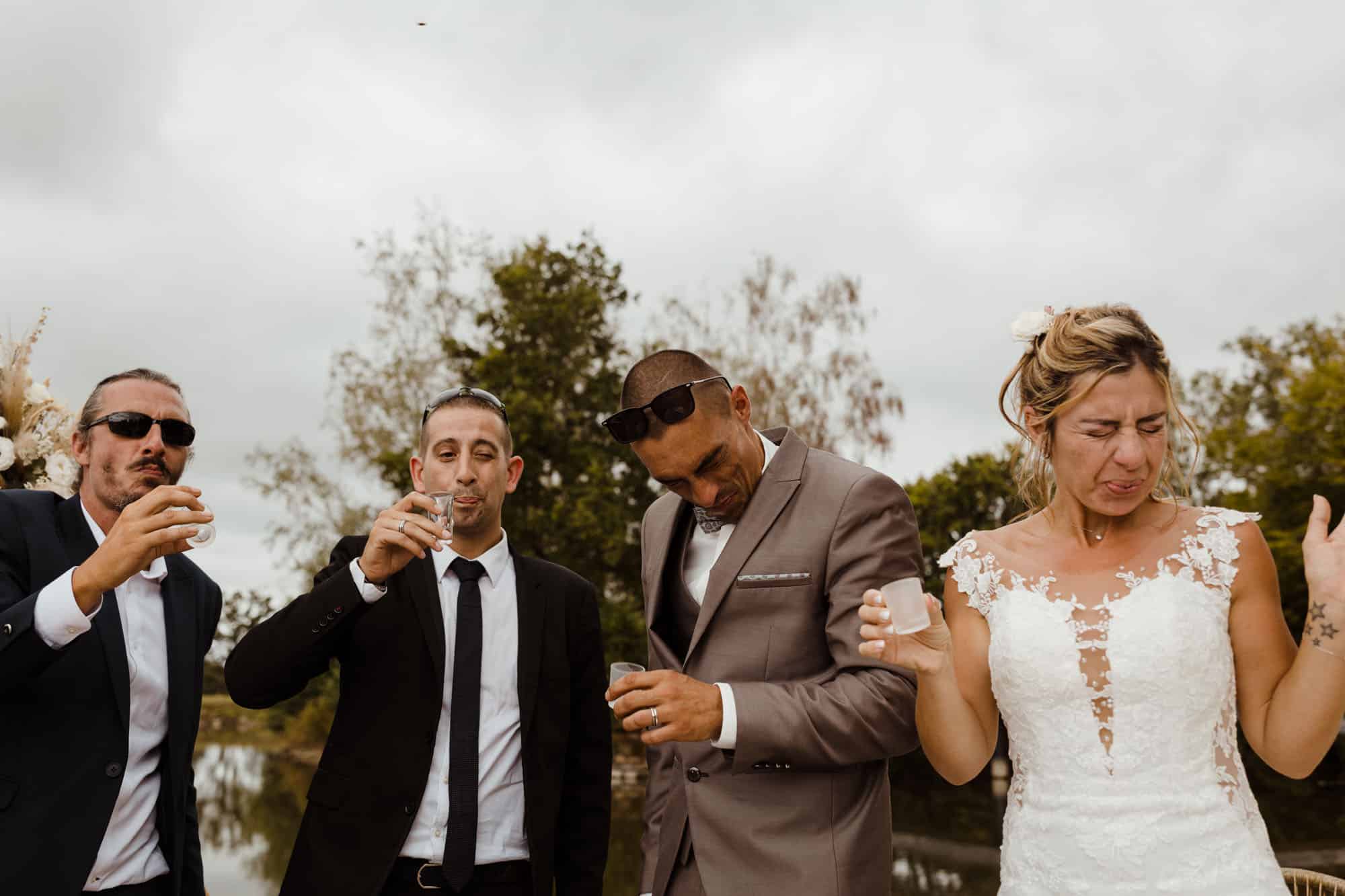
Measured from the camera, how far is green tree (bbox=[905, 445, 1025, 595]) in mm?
18375

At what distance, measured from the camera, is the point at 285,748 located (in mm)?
25922

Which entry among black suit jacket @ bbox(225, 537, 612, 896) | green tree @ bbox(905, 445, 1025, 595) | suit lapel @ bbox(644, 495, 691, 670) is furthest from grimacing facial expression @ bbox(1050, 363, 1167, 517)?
green tree @ bbox(905, 445, 1025, 595)

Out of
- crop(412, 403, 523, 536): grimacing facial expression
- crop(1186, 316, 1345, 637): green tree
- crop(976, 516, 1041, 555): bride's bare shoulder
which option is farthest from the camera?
crop(1186, 316, 1345, 637): green tree

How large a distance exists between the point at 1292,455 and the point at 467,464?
30026 millimetres

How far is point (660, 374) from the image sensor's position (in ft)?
12.0

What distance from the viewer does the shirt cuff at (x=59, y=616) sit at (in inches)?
128

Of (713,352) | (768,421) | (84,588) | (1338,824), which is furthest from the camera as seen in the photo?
(713,352)

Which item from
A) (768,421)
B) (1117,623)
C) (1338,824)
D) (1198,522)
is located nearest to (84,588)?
(1117,623)

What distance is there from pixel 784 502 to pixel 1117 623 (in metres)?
1.07

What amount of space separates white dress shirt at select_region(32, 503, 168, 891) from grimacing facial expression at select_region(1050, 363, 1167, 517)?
9.82 feet

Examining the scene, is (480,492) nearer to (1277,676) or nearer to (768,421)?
(1277,676)

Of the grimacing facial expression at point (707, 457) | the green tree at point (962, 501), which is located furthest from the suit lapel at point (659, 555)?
the green tree at point (962, 501)

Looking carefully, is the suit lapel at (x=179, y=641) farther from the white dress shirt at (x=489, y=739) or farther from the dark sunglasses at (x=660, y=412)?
the dark sunglasses at (x=660, y=412)

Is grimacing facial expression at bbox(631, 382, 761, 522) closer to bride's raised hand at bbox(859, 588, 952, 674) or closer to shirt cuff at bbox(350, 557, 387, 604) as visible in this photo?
bride's raised hand at bbox(859, 588, 952, 674)
